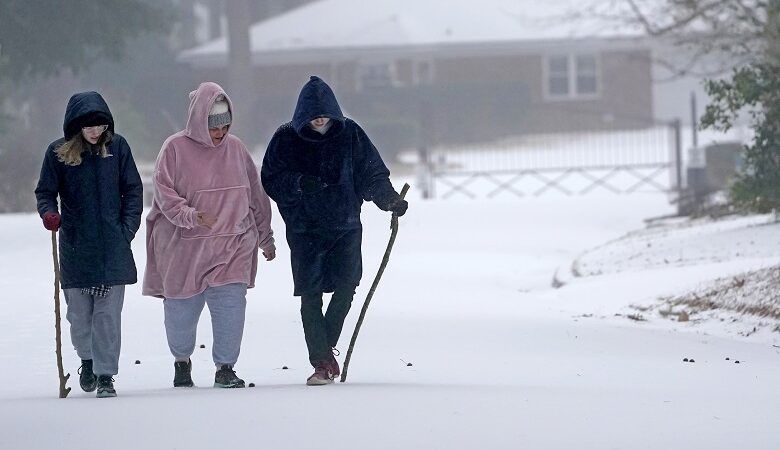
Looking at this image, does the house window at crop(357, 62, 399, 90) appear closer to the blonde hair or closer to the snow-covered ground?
the snow-covered ground

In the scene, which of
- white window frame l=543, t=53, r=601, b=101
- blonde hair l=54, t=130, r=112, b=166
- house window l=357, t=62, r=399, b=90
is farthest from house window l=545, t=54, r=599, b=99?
blonde hair l=54, t=130, r=112, b=166

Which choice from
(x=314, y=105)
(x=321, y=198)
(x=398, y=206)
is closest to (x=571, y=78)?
(x=398, y=206)

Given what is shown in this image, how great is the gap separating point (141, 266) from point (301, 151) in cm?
1030

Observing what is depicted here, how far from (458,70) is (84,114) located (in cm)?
4445

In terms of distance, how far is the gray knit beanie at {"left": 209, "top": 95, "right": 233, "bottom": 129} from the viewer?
909 centimetres

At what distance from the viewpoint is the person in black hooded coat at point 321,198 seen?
9234 millimetres

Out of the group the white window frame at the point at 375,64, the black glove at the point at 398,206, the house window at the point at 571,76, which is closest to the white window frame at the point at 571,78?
the house window at the point at 571,76

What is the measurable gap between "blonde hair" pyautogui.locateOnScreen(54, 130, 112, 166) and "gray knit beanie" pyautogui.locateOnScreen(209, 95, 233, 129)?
58 cm

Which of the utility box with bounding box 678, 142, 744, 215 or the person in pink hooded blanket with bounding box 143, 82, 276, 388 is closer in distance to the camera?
the person in pink hooded blanket with bounding box 143, 82, 276, 388

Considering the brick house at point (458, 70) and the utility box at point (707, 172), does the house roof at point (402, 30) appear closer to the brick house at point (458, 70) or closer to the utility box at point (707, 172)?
the brick house at point (458, 70)

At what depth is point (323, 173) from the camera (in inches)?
366

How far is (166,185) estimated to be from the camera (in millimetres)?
9102

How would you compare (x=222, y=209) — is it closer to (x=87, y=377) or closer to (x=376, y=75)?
(x=87, y=377)

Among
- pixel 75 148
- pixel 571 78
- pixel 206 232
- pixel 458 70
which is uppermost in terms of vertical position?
pixel 458 70
